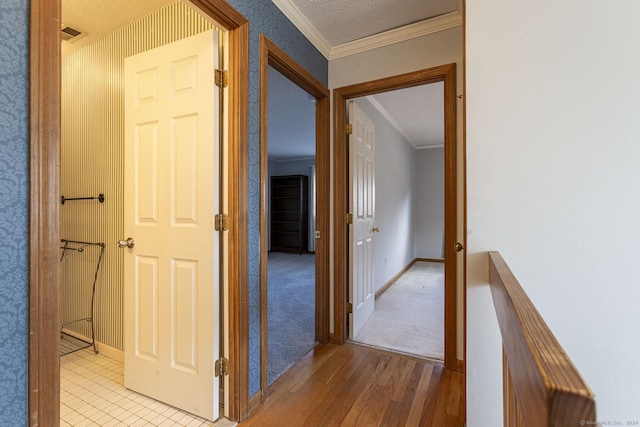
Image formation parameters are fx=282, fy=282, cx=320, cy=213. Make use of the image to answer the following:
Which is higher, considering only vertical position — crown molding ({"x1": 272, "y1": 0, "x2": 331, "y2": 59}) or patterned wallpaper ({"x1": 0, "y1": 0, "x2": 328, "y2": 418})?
crown molding ({"x1": 272, "y1": 0, "x2": 331, "y2": 59})

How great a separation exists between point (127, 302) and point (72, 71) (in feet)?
6.95

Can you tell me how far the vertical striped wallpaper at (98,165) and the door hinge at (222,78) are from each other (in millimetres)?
656

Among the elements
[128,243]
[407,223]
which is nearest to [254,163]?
[128,243]

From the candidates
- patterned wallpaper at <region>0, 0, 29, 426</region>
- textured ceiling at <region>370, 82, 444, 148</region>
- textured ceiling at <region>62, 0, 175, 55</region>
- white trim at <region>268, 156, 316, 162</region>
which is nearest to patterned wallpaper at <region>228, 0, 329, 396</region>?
textured ceiling at <region>62, 0, 175, 55</region>

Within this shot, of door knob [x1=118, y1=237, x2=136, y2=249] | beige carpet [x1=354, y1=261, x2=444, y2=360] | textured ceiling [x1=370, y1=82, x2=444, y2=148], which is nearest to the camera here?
door knob [x1=118, y1=237, x2=136, y2=249]

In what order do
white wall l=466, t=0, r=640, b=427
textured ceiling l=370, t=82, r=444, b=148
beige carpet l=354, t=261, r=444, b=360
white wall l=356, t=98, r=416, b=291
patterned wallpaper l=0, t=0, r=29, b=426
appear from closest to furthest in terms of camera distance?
patterned wallpaper l=0, t=0, r=29, b=426, white wall l=466, t=0, r=640, b=427, beige carpet l=354, t=261, r=444, b=360, textured ceiling l=370, t=82, r=444, b=148, white wall l=356, t=98, r=416, b=291

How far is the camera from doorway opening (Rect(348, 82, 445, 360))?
2.70 metres

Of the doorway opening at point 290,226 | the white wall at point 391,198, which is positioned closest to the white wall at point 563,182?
the doorway opening at point 290,226

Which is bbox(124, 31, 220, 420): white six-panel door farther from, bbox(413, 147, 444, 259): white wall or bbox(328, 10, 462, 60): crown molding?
bbox(413, 147, 444, 259): white wall

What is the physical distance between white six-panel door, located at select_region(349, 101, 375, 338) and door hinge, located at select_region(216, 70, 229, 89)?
127 centimetres

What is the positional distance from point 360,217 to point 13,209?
2303 mm

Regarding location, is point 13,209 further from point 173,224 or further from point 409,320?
point 409,320

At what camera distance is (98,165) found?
7.38 feet

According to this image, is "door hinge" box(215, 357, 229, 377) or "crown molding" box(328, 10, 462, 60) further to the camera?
"crown molding" box(328, 10, 462, 60)
